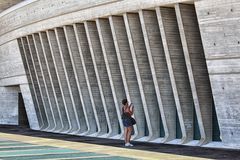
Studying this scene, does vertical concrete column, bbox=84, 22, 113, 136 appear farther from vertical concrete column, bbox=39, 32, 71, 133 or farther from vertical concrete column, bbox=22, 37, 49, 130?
vertical concrete column, bbox=22, 37, 49, 130

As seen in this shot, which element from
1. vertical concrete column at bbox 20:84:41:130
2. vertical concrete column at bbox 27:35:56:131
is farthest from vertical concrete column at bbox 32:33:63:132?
vertical concrete column at bbox 20:84:41:130

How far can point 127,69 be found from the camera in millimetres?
23047

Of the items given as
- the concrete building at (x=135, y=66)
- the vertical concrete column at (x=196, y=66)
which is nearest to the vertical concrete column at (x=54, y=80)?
the concrete building at (x=135, y=66)

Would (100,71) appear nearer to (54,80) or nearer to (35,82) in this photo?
(54,80)

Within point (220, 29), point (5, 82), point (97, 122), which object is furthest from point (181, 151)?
point (5, 82)

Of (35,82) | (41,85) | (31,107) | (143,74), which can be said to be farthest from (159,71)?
(31,107)

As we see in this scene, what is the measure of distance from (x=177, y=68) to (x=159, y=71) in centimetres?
106

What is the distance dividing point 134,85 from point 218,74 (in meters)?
5.74

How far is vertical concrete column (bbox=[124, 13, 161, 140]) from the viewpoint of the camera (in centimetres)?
2194

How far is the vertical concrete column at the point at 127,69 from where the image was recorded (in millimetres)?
22891

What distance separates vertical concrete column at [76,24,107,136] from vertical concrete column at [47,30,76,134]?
2.91 meters

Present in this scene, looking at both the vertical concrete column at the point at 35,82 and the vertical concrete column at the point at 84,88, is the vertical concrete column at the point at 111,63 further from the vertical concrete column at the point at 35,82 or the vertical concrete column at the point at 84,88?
the vertical concrete column at the point at 35,82

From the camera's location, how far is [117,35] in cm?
2306

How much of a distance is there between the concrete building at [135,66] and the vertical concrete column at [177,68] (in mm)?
37
